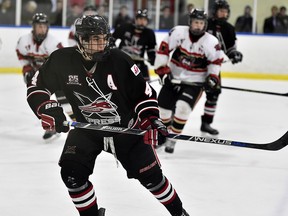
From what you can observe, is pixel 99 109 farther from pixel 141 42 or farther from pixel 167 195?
pixel 141 42

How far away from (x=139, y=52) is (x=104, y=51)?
11.9 feet

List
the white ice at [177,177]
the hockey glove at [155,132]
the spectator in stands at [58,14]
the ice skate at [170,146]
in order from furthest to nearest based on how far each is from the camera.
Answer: the spectator in stands at [58,14] < the ice skate at [170,146] < the white ice at [177,177] < the hockey glove at [155,132]

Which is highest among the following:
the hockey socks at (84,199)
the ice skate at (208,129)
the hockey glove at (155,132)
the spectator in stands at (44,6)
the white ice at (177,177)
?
the spectator in stands at (44,6)

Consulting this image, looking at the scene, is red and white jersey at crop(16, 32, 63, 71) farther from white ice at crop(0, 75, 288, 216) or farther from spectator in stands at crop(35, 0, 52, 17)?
spectator in stands at crop(35, 0, 52, 17)

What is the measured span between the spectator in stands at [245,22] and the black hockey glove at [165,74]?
548cm

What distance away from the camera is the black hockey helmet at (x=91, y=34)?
8.86ft

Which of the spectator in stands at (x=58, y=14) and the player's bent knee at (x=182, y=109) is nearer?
the player's bent knee at (x=182, y=109)

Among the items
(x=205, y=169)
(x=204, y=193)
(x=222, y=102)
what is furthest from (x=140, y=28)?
(x=204, y=193)

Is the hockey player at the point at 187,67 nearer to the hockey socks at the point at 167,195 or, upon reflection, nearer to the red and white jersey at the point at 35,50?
the red and white jersey at the point at 35,50

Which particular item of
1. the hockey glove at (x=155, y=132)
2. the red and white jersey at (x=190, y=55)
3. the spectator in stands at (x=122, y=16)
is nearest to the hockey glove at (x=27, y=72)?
the red and white jersey at (x=190, y=55)

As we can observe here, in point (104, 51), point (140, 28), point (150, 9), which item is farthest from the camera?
point (150, 9)

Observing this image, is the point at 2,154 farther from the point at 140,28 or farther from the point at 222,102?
the point at 222,102

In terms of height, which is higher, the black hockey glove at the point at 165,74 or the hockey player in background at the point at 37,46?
the hockey player in background at the point at 37,46

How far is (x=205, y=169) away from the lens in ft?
14.5
